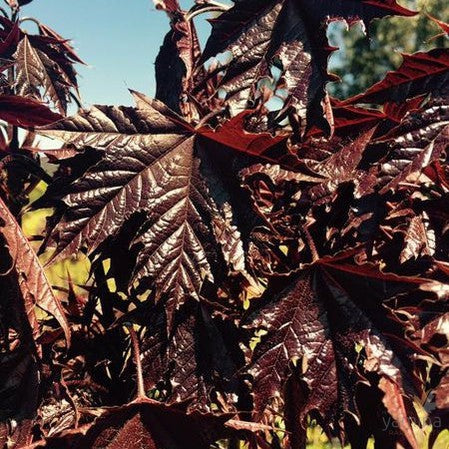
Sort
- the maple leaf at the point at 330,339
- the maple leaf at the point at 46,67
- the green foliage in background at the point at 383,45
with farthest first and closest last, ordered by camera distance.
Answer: the green foliage in background at the point at 383,45 < the maple leaf at the point at 46,67 < the maple leaf at the point at 330,339

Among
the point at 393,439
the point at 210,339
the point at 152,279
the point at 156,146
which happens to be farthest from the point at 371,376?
the point at 156,146

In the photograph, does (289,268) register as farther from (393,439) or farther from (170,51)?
(170,51)

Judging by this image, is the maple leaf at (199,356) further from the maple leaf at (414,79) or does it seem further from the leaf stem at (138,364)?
the maple leaf at (414,79)

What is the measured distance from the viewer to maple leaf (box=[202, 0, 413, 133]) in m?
0.82

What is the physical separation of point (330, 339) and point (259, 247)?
153 mm

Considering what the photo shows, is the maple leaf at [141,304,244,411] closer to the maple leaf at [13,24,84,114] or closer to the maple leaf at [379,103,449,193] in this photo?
the maple leaf at [379,103,449,193]

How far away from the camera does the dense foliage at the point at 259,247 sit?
2.58ft

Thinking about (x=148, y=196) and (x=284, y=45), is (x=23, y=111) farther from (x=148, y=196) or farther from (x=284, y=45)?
(x=284, y=45)

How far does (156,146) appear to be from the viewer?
0.87 metres

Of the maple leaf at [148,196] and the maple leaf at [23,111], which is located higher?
the maple leaf at [23,111]

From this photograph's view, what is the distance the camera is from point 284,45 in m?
0.88

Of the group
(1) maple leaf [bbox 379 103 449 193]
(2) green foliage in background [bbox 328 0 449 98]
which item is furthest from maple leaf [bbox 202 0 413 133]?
(2) green foliage in background [bbox 328 0 449 98]

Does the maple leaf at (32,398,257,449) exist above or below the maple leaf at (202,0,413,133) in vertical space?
below

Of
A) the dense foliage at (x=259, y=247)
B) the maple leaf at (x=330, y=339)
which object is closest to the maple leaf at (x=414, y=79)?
the dense foliage at (x=259, y=247)
